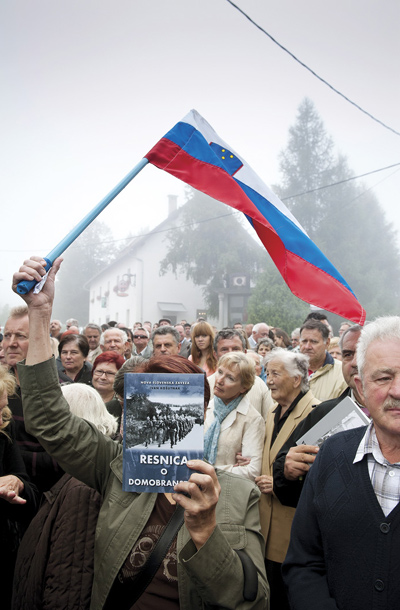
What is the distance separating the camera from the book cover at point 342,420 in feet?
8.08

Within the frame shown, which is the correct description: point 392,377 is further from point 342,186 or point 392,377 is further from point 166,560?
point 342,186

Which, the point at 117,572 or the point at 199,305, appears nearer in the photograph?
the point at 117,572

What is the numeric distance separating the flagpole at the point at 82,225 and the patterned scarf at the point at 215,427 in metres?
2.00

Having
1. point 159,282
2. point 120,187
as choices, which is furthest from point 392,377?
point 159,282

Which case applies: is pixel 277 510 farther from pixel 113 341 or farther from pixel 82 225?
pixel 113 341

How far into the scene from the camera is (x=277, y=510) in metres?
3.49

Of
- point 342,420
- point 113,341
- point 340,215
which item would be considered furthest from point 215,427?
point 340,215

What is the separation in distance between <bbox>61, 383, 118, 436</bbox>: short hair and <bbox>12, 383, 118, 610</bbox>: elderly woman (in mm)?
539

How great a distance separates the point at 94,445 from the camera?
2.10 m

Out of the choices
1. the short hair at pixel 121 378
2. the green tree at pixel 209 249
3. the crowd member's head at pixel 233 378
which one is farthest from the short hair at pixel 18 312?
the green tree at pixel 209 249

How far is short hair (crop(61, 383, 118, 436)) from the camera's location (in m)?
2.89

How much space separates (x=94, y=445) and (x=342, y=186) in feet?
156

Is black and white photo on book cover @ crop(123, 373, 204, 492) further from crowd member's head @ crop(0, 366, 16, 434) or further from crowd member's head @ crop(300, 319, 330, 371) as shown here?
crowd member's head @ crop(300, 319, 330, 371)

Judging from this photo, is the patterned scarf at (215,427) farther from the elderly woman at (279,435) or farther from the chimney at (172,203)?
the chimney at (172,203)
